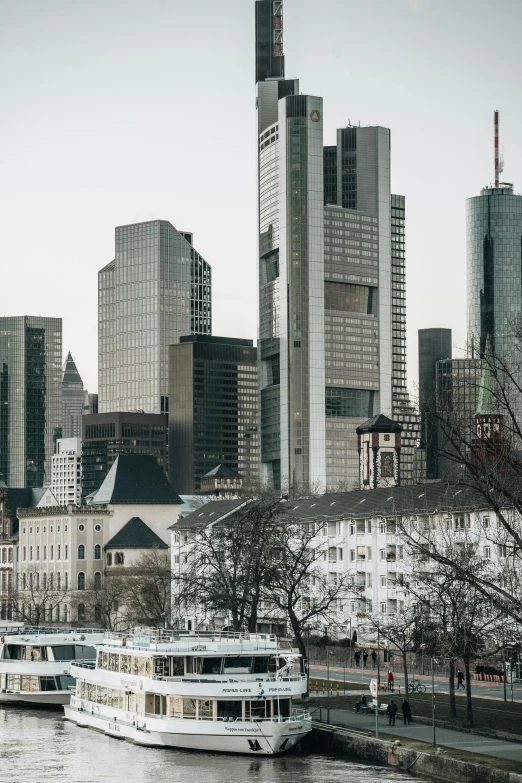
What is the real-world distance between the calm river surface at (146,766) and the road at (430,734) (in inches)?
131

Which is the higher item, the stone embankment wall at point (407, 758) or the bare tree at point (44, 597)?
the bare tree at point (44, 597)

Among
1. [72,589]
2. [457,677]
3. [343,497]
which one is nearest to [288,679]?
[457,677]

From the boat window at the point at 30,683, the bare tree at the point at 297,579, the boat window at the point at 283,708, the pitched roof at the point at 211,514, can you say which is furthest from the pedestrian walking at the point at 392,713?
the pitched roof at the point at 211,514

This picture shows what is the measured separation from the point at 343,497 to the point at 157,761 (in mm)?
74178

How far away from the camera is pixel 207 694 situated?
7806cm

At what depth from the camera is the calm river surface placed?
227ft

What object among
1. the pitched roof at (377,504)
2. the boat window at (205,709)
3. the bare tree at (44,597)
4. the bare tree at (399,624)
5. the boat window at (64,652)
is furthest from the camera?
the bare tree at (44,597)

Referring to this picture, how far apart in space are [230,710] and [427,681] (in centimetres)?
2724

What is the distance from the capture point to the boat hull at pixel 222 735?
252ft

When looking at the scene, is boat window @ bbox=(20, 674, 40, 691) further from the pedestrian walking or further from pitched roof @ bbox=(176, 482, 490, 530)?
the pedestrian walking

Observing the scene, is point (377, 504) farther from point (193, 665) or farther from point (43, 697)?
point (193, 665)

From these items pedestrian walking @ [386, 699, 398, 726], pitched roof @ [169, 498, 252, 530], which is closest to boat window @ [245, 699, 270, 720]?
pedestrian walking @ [386, 699, 398, 726]

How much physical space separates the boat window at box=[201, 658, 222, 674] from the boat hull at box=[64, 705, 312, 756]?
10.2 ft

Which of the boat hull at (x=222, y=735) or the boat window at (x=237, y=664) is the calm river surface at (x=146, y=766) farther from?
the boat window at (x=237, y=664)
